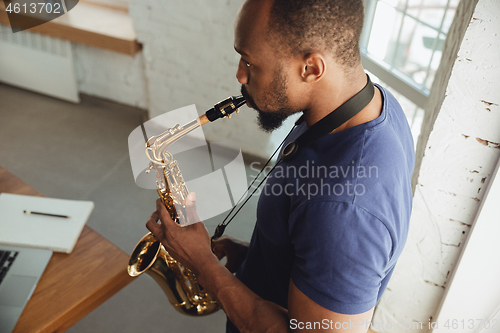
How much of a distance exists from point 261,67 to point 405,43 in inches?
98.9

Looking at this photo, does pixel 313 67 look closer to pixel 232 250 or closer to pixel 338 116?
pixel 338 116

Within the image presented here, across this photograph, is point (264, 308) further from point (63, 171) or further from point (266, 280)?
point (63, 171)

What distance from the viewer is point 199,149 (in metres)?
3.53

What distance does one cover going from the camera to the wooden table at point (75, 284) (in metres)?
1.23

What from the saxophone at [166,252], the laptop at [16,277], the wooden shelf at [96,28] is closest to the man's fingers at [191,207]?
the saxophone at [166,252]

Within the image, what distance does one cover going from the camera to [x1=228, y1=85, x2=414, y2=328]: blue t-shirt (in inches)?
32.2

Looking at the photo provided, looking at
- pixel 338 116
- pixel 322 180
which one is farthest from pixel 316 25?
pixel 322 180

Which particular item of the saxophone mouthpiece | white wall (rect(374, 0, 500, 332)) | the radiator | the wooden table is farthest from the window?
the radiator

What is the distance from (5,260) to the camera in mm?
1354

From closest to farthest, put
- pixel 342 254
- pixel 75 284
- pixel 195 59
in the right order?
1. pixel 342 254
2. pixel 75 284
3. pixel 195 59

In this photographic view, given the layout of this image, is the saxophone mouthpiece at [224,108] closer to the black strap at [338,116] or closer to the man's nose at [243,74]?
the man's nose at [243,74]

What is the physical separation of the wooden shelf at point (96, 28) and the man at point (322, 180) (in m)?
2.71

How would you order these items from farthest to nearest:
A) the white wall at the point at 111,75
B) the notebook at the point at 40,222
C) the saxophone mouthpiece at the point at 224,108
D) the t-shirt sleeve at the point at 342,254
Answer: the white wall at the point at 111,75, the notebook at the point at 40,222, the saxophone mouthpiece at the point at 224,108, the t-shirt sleeve at the point at 342,254

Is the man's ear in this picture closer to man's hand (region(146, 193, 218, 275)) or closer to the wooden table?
man's hand (region(146, 193, 218, 275))
